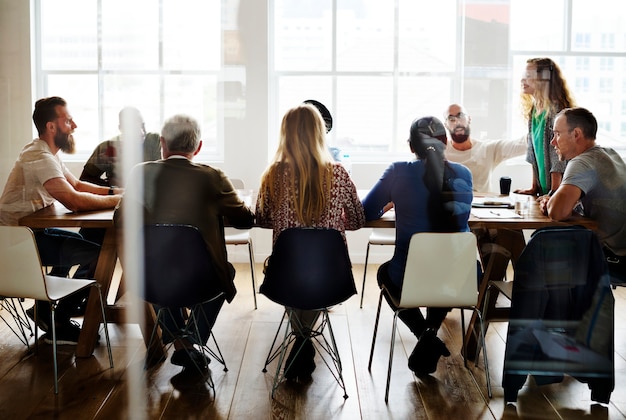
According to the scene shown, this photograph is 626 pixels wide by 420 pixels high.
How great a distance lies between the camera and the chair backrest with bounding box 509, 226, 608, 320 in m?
3.06

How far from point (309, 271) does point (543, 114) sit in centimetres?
133

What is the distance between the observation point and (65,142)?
10.6 ft

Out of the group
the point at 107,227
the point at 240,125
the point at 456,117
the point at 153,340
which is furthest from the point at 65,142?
the point at 456,117

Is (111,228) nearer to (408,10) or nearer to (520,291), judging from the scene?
(520,291)

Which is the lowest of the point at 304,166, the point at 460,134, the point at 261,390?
the point at 261,390

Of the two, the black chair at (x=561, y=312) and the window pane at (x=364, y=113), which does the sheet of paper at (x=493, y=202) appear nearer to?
the black chair at (x=561, y=312)

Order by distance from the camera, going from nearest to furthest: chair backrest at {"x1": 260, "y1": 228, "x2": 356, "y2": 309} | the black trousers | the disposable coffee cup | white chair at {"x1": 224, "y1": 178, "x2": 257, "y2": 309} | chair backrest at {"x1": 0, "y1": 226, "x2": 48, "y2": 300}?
chair backrest at {"x1": 260, "y1": 228, "x2": 356, "y2": 309}, chair backrest at {"x1": 0, "y1": 226, "x2": 48, "y2": 300}, the black trousers, the disposable coffee cup, white chair at {"x1": 224, "y1": 178, "x2": 257, "y2": 309}

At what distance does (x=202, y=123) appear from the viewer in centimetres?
334

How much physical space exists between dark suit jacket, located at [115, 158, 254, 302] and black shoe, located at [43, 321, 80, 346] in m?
0.85

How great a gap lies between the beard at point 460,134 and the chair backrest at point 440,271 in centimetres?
121

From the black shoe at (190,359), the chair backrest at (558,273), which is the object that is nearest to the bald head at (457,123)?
the chair backrest at (558,273)

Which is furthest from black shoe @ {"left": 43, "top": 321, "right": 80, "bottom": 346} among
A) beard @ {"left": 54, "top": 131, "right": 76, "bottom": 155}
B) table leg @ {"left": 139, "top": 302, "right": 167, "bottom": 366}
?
beard @ {"left": 54, "top": 131, "right": 76, "bottom": 155}

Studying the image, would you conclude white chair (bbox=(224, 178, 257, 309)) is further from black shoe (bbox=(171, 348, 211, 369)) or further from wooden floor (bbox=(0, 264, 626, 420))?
black shoe (bbox=(171, 348, 211, 369))

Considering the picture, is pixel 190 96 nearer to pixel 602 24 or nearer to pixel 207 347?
pixel 207 347
